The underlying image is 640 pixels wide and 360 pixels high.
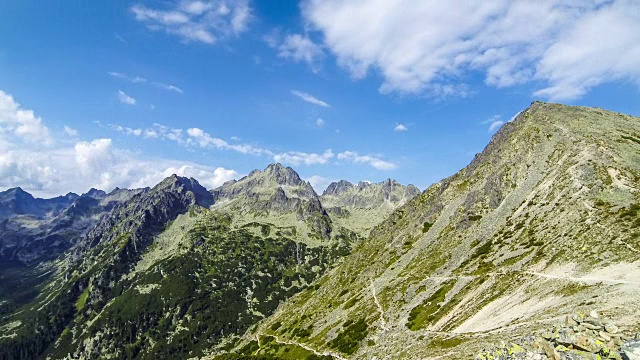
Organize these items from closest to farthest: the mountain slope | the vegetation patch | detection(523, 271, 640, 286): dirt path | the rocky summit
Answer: the rocky summit → detection(523, 271, 640, 286): dirt path → the mountain slope → the vegetation patch

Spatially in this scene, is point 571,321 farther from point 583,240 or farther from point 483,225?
point 483,225

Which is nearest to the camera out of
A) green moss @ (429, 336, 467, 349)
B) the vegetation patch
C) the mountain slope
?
green moss @ (429, 336, 467, 349)

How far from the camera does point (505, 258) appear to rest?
101875 mm

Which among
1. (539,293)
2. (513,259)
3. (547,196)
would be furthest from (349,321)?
(547,196)

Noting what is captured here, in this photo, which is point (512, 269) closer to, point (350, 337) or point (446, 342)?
point (446, 342)

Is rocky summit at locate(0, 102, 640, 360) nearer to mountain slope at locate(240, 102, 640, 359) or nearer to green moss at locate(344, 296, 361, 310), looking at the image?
mountain slope at locate(240, 102, 640, 359)

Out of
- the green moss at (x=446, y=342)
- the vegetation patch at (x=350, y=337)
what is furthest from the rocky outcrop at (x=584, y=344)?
the vegetation patch at (x=350, y=337)

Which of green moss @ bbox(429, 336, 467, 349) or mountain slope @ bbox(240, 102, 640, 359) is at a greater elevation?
mountain slope @ bbox(240, 102, 640, 359)

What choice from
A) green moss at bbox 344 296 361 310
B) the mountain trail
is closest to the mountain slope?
the mountain trail

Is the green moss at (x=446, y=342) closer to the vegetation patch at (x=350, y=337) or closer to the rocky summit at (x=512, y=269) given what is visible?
the rocky summit at (x=512, y=269)

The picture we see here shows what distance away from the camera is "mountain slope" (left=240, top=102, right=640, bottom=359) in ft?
205

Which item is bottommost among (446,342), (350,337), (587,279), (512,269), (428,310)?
(350,337)

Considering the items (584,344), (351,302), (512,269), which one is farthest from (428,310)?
(584,344)

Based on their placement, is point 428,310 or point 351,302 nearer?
point 428,310
